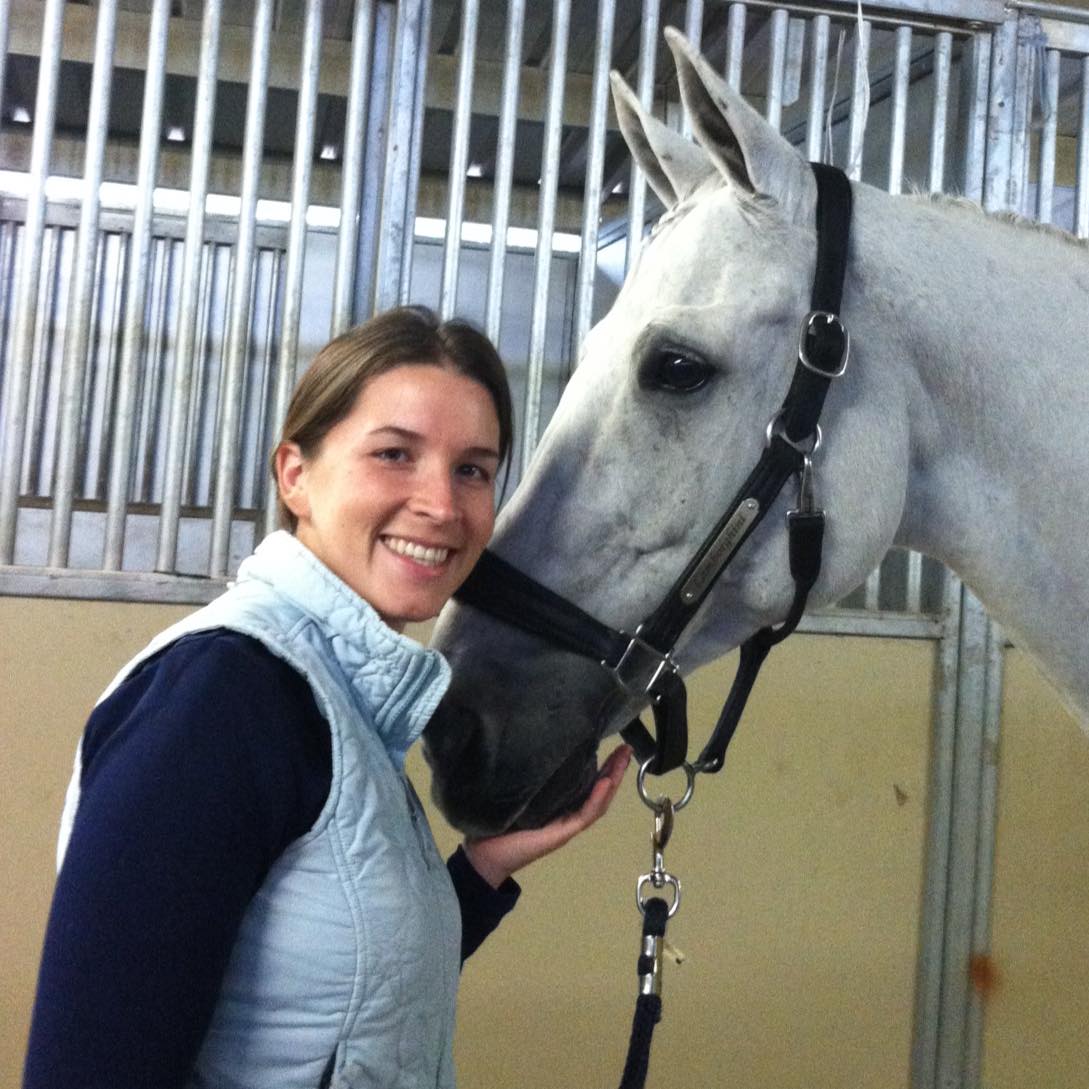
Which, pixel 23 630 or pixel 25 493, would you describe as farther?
pixel 25 493

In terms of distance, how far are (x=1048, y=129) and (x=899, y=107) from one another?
325 mm

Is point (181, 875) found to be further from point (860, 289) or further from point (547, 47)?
point (547, 47)

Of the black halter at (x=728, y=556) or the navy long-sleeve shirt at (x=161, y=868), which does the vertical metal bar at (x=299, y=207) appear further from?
the navy long-sleeve shirt at (x=161, y=868)

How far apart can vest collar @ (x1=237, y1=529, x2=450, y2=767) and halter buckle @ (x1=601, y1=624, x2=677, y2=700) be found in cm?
23

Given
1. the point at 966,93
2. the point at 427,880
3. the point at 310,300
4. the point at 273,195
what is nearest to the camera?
the point at 427,880

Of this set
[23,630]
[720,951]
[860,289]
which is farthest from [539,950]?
[860,289]

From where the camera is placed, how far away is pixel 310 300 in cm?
275

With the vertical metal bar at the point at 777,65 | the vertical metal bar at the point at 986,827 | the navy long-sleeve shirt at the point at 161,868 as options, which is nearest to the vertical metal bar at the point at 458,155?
the vertical metal bar at the point at 777,65

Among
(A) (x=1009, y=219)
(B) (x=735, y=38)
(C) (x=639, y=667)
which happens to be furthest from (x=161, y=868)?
(B) (x=735, y=38)

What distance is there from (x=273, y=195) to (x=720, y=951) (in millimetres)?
2564

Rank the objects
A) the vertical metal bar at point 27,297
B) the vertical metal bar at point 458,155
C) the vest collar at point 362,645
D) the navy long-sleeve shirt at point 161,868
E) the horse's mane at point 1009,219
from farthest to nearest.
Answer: the vertical metal bar at point 458,155
the vertical metal bar at point 27,297
the horse's mane at point 1009,219
the vest collar at point 362,645
the navy long-sleeve shirt at point 161,868

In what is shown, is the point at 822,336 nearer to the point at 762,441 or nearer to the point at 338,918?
the point at 762,441

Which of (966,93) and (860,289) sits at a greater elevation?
(966,93)

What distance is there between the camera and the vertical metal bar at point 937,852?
1.98 metres
